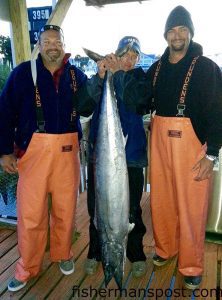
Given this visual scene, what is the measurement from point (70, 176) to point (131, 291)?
43.2 inches

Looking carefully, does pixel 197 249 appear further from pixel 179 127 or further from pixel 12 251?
pixel 12 251

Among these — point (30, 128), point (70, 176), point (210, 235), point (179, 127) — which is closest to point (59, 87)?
point (30, 128)

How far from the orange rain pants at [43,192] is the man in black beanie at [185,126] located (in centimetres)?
67

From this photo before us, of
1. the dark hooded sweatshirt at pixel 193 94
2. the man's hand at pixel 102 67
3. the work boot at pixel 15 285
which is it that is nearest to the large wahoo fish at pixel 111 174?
the man's hand at pixel 102 67

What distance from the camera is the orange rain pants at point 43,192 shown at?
8.89 feet

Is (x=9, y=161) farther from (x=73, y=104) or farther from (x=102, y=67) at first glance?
(x=102, y=67)

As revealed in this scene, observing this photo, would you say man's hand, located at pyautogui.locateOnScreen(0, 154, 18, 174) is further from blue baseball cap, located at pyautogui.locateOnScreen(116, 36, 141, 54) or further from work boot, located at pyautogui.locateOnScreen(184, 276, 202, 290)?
work boot, located at pyautogui.locateOnScreen(184, 276, 202, 290)

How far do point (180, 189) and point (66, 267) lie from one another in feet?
4.31

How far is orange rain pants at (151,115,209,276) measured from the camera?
8.62ft

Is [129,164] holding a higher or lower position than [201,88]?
lower

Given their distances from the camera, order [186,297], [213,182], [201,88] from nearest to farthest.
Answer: [201,88] → [186,297] → [213,182]

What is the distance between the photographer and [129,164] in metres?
2.76

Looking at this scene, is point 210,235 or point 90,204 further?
point 210,235

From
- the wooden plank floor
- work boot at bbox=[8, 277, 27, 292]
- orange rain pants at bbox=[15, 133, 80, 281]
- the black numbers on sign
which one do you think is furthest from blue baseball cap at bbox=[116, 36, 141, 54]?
work boot at bbox=[8, 277, 27, 292]
